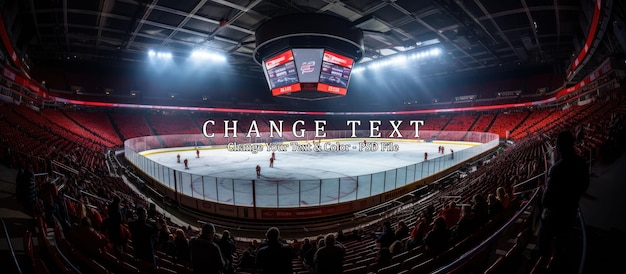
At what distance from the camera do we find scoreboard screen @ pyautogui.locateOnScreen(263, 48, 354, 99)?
17312 millimetres

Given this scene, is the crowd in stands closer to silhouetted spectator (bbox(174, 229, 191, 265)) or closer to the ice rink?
silhouetted spectator (bbox(174, 229, 191, 265))

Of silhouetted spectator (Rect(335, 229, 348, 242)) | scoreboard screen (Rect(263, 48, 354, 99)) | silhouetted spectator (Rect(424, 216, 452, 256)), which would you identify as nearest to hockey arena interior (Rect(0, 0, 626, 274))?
silhouetted spectator (Rect(424, 216, 452, 256))

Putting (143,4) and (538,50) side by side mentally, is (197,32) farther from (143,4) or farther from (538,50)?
(538,50)

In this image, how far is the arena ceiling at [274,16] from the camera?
15625 mm

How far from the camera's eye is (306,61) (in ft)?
57.5

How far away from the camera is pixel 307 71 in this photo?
17797mm

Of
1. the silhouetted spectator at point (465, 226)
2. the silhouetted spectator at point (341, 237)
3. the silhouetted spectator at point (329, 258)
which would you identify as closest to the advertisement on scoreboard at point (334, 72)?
the silhouetted spectator at point (341, 237)

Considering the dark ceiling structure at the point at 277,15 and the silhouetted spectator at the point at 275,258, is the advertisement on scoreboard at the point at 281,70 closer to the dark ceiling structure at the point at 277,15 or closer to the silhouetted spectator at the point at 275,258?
the dark ceiling structure at the point at 277,15

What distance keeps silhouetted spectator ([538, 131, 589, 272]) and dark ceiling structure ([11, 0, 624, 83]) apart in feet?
49.2

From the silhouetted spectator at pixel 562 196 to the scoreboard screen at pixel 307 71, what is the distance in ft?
51.9

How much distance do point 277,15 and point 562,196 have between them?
18073mm

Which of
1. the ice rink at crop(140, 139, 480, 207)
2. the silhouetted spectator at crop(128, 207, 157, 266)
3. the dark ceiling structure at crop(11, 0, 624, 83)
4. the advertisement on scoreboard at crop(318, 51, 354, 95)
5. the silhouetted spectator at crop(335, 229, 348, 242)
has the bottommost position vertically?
the silhouetted spectator at crop(335, 229, 348, 242)

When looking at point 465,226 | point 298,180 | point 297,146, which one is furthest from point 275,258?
point 297,146

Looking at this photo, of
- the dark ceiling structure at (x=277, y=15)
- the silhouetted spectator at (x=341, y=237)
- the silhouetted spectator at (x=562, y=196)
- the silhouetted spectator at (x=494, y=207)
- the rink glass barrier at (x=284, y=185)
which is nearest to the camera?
the silhouetted spectator at (x=562, y=196)
